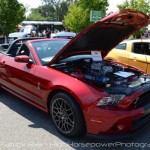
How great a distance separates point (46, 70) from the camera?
4.42 m

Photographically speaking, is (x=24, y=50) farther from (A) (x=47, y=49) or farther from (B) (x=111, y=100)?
(B) (x=111, y=100)

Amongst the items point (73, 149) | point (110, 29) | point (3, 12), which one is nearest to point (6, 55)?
point (110, 29)

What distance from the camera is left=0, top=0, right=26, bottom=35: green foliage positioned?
13.4m

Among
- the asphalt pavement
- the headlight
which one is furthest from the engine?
the asphalt pavement

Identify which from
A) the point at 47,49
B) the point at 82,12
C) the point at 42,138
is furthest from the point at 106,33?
the point at 82,12

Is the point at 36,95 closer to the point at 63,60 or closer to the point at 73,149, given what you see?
the point at 63,60

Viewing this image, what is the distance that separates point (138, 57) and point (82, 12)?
14.6 m

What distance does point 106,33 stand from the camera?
4.79 m

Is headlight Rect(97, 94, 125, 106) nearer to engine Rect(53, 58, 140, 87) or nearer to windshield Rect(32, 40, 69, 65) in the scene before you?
engine Rect(53, 58, 140, 87)

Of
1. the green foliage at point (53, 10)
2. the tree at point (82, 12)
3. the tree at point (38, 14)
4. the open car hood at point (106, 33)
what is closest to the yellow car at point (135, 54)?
the open car hood at point (106, 33)

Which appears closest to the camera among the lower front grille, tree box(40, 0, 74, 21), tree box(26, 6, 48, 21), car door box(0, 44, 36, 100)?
the lower front grille

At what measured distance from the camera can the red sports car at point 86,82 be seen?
3.61 m

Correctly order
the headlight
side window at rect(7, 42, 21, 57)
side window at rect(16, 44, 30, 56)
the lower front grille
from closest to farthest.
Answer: the headlight < the lower front grille < side window at rect(16, 44, 30, 56) < side window at rect(7, 42, 21, 57)

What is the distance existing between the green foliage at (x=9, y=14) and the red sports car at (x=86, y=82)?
8.41m
